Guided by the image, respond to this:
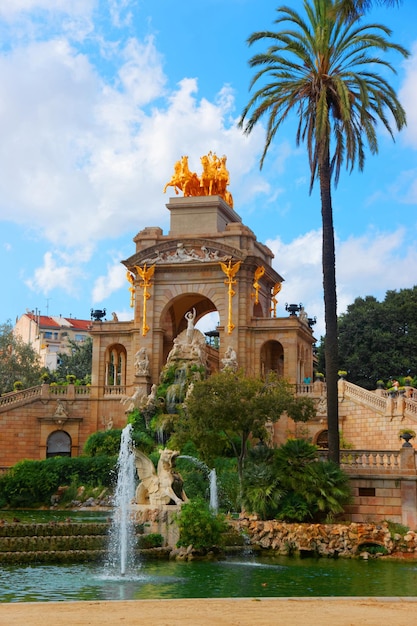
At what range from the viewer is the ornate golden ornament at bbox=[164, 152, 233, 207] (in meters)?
58.2

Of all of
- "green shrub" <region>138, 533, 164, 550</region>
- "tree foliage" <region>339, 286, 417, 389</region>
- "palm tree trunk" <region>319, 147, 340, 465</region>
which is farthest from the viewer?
"tree foliage" <region>339, 286, 417, 389</region>

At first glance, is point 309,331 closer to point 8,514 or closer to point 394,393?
point 394,393

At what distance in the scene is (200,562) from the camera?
24.3m

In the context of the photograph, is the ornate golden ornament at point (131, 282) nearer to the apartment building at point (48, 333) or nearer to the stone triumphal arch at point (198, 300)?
the stone triumphal arch at point (198, 300)

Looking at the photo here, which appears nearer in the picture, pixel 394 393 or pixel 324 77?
pixel 324 77

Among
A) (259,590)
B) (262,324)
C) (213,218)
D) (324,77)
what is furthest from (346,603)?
(213,218)

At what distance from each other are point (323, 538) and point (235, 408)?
6720mm

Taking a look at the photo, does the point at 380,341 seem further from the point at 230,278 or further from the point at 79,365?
the point at 79,365

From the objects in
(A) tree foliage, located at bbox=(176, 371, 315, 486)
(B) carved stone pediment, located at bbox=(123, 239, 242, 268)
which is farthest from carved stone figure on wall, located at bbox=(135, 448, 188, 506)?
(B) carved stone pediment, located at bbox=(123, 239, 242, 268)

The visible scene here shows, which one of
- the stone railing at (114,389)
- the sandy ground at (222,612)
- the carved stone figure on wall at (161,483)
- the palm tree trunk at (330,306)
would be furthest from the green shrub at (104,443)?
the sandy ground at (222,612)

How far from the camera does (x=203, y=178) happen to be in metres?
58.2

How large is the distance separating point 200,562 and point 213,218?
1348 inches

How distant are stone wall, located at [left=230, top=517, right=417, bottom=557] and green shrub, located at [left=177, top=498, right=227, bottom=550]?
73.3 inches

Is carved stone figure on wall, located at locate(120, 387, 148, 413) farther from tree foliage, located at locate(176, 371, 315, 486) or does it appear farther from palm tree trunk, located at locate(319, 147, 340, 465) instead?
palm tree trunk, located at locate(319, 147, 340, 465)
